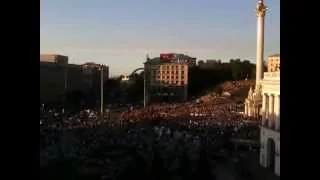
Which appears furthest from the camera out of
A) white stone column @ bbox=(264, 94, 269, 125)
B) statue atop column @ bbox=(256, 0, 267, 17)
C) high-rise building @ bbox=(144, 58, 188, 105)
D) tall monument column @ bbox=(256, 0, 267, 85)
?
high-rise building @ bbox=(144, 58, 188, 105)

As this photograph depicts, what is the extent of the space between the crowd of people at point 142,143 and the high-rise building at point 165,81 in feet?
15.5

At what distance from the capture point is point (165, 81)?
16969mm

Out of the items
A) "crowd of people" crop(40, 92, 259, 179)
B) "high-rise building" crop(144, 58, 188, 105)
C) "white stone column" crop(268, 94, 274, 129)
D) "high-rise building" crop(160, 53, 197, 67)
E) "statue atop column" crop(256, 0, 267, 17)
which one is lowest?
"crowd of people" crop(40, 92, 259, 179)

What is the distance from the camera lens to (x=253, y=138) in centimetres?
977

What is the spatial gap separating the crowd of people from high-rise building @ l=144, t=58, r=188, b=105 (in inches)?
185

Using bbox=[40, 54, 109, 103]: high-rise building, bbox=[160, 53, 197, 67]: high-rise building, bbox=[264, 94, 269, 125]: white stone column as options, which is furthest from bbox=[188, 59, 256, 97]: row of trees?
bbox=[264, 94, 269, 125]: white stone column

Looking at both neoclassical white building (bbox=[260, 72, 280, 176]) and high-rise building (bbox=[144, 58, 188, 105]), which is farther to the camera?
high-rise building (bbox=[144, 58, 188, 105])

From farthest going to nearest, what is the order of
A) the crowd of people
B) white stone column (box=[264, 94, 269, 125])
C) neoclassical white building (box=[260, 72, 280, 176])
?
white stone column (box=[264, 94, 269, 125]), neoclassical white building (box=[260, 72, 280, 176]), the crowd of people

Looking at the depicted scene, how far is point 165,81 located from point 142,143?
9.76 meters

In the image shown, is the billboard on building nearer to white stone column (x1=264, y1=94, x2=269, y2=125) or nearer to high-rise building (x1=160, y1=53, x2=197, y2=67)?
high-rise building (x1=160, y1=53, x2=197, y2=67)

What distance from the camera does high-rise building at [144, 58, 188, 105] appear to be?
631 inches
